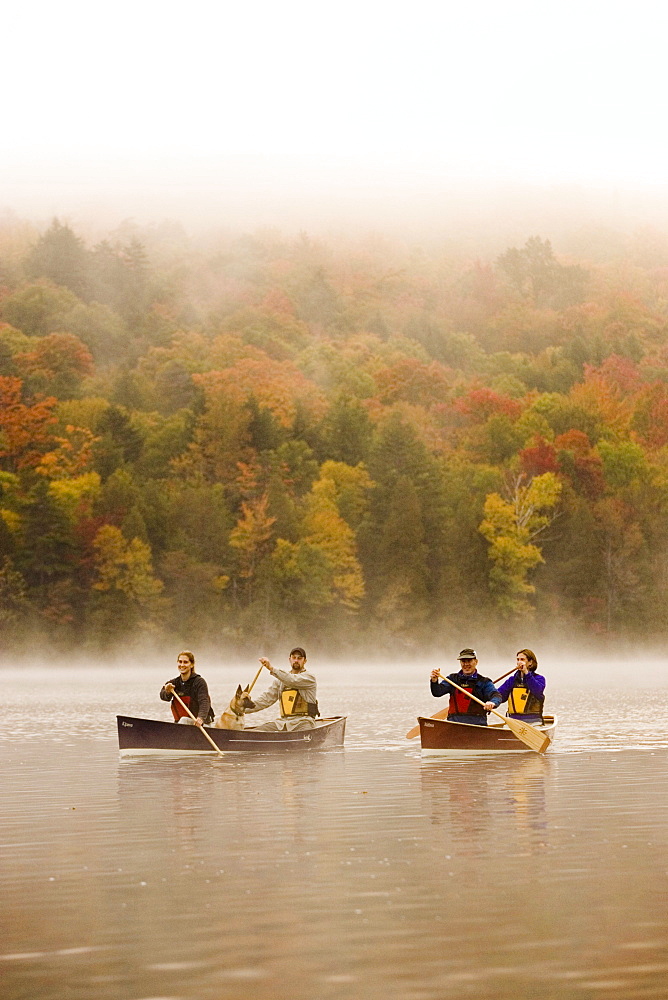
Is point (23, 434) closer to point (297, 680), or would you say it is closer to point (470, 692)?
point (297, 680)

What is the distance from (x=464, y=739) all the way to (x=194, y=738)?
4.93m

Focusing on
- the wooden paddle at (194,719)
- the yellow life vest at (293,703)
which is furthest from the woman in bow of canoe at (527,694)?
the wooden paddle at (194,719)

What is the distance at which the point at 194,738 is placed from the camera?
1193 inches

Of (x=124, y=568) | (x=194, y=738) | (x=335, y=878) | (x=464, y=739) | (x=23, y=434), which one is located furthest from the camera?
(x=23, y=434)

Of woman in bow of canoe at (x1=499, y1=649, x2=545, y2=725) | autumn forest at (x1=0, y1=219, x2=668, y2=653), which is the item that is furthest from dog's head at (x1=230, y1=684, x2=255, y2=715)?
autumn forest at (x1=0, y1=219, x2=668, y2=653)

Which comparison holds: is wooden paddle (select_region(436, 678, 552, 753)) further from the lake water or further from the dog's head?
the dog's head

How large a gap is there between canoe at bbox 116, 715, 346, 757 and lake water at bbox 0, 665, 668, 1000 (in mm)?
289

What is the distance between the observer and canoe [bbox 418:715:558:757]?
30125 mm

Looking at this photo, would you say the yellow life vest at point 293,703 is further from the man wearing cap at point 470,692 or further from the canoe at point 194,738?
the man wearing cap at point 470,692

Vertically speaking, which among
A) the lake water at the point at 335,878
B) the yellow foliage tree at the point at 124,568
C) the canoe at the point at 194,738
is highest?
the yellow foliage tree at the point at 124,568

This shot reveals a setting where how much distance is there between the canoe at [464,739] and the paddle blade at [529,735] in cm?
17

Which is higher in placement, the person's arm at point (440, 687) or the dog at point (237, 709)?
the person's arm at point (440, 687)

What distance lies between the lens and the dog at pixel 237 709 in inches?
1188

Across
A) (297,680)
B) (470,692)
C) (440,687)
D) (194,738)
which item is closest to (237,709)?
(194,738)
